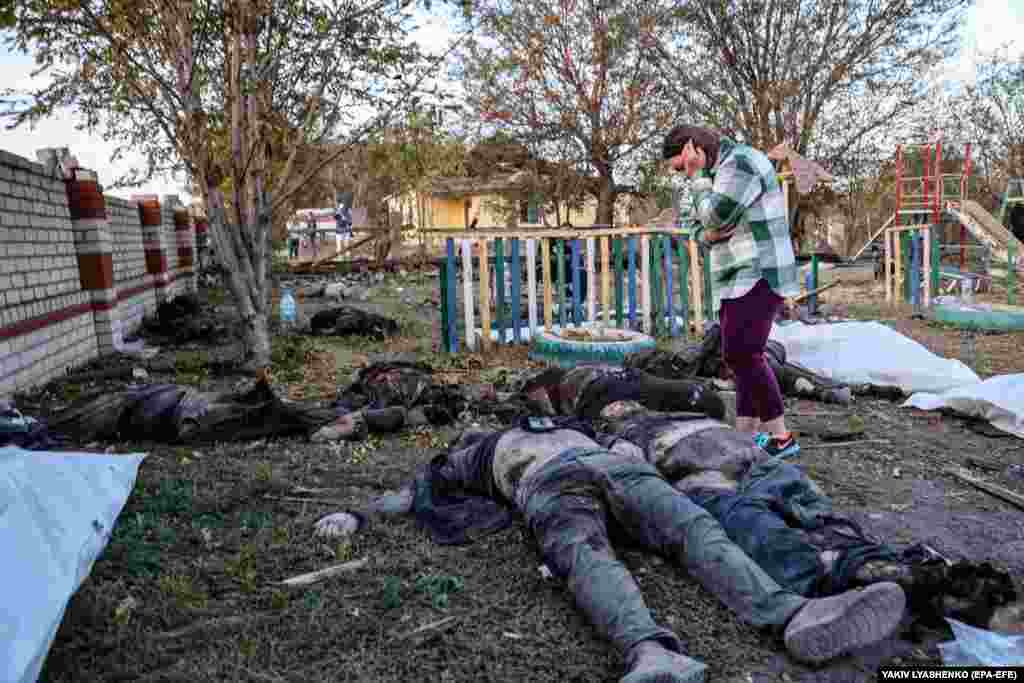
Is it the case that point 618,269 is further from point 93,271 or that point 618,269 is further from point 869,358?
point 93,271

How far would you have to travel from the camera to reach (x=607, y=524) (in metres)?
2.71

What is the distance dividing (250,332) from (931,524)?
232 inches

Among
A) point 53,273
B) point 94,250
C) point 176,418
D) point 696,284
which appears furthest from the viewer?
point 696,284

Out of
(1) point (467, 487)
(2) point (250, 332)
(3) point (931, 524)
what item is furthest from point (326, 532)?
(2) point (250, 332)

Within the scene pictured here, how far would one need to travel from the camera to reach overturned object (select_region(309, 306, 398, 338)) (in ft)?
28.4

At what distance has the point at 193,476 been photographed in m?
3.69

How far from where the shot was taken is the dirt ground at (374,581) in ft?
6.69

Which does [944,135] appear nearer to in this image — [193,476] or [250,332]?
[250,332]

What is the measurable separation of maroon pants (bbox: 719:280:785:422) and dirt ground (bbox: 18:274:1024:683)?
1.46ft

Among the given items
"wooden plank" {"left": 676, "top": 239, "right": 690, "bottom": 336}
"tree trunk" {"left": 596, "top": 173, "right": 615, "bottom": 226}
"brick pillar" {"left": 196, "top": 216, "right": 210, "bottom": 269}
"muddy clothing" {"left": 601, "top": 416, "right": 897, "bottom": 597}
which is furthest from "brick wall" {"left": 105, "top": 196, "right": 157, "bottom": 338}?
"tree trunk" {"left": 596, "top": 173, "right": 615, "bottom": 226}

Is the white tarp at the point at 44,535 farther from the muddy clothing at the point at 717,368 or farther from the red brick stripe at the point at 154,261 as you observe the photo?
the red brick stripe at the point at 154,261

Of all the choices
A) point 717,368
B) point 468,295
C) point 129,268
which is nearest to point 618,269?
point 468,295

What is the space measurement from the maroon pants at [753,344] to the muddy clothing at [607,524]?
3.59 ft

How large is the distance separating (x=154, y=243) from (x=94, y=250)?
13.1ft
